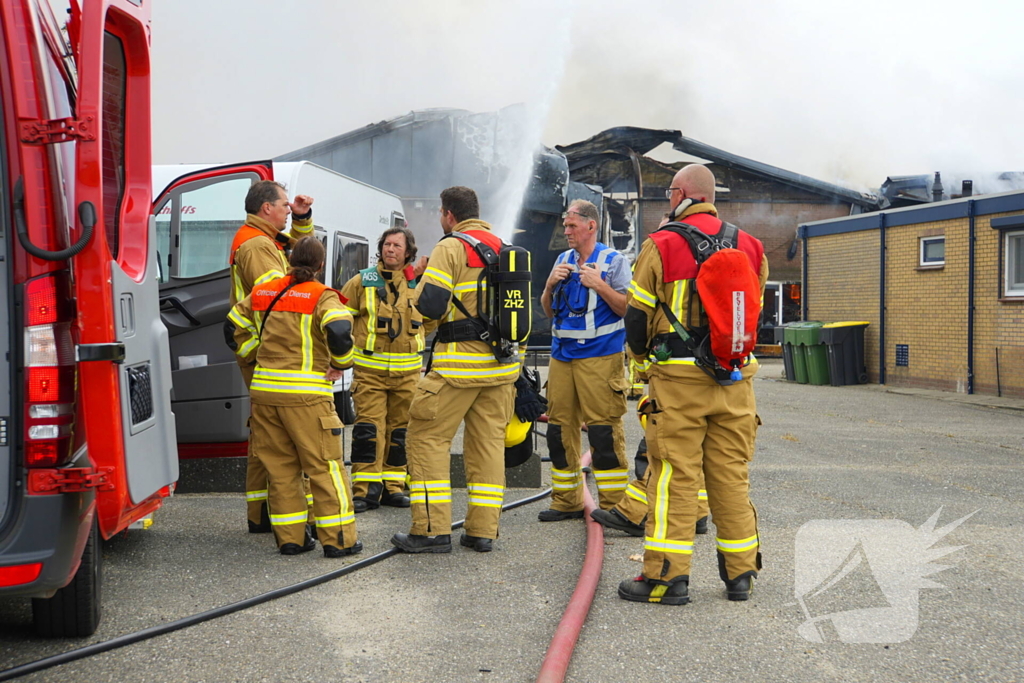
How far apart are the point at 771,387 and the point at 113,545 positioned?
1347 cm

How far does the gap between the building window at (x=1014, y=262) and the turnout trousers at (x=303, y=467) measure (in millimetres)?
12772

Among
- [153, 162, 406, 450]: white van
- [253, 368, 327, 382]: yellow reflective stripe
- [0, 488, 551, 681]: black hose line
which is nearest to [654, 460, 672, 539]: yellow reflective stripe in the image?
[0, 488, 551, 681]: black hose line

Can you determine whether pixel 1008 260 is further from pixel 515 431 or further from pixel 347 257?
pixel 515 431

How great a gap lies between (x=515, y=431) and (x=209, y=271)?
3699 millimetres

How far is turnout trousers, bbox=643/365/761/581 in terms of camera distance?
4297 mm

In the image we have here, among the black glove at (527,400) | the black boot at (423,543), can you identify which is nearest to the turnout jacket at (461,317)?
the black glove at (527,400)

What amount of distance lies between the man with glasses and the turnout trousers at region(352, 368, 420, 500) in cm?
109

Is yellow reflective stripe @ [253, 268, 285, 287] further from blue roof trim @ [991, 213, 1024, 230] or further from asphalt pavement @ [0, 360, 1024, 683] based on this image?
blue roof trim @ [991, 213, 1024, 230]

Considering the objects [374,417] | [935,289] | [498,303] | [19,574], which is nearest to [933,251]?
[935,289]

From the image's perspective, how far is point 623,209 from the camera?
1169 inches

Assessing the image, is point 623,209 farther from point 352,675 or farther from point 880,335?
point 352,675

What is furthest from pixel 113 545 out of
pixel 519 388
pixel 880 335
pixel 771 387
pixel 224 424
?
pixel 880 335

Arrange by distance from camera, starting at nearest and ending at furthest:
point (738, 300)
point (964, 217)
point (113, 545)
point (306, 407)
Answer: point (738, 300) < point (306, 407) < point (113, 545) < point (964, 217)

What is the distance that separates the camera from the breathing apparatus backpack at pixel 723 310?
418cm
